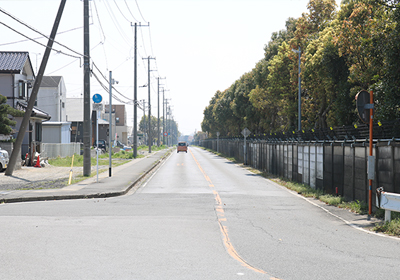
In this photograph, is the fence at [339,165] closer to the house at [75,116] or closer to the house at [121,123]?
the house at [75,116]

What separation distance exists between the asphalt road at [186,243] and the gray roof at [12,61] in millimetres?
21731

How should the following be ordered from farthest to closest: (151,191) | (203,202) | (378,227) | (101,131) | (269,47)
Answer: (101,131)
(269,47)
(151,191)
(203,202)
(378,227)

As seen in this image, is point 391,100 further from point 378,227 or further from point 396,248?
point 396,248

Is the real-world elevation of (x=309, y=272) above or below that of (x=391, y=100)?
below

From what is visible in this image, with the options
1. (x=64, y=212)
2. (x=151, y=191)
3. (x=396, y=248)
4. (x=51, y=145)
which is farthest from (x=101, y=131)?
(x=396, y=248)

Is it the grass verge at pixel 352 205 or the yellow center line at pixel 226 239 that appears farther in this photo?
the grass verge at pixel 352 205

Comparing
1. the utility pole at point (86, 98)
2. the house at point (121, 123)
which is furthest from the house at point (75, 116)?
the utility pole at point (86, 98)

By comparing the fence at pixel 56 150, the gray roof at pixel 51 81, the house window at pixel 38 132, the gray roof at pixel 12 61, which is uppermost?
the gray roof at pixel 51 81

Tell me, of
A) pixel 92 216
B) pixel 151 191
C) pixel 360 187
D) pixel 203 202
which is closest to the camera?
pixel 92 216

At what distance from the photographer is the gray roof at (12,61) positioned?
33125mm

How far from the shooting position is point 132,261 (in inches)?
278

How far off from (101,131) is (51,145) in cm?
4866

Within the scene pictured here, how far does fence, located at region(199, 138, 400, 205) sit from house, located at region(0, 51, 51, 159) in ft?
62.8

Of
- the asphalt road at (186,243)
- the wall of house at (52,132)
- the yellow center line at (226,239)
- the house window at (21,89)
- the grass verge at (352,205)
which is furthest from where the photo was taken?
the wall of house at (52,132)
